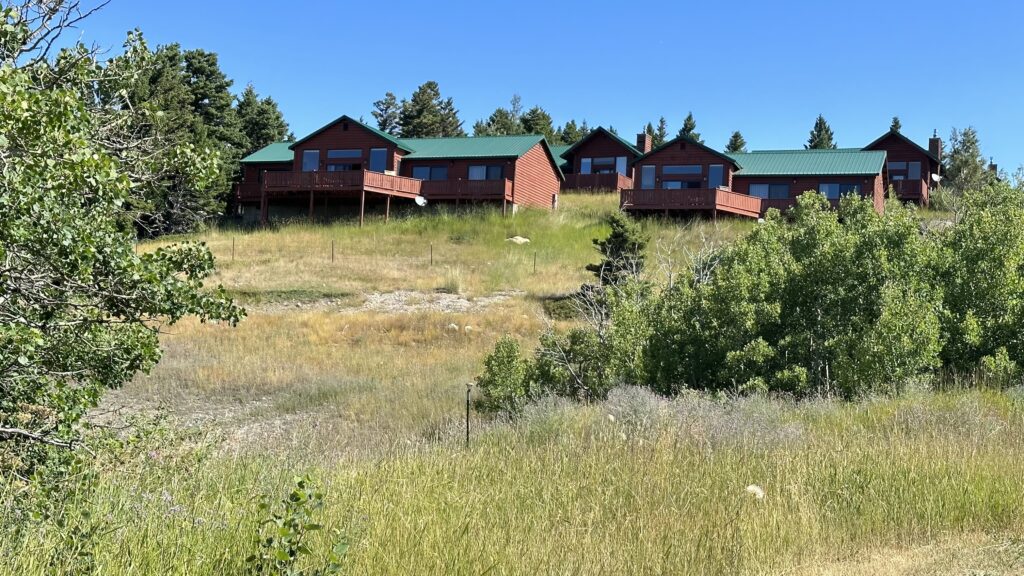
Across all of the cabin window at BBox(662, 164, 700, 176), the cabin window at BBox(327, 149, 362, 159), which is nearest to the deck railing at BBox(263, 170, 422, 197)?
the cabin window at BBox(327, 149, 362, 159)

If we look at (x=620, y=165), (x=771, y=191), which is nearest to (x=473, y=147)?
(x=620, y=165)

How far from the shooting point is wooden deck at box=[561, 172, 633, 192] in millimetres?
50994

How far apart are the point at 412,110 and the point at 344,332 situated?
185ft

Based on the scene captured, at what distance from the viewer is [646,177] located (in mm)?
46438

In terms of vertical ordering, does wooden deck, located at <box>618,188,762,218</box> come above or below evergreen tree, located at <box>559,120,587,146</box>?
below

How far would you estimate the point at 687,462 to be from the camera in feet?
22.2

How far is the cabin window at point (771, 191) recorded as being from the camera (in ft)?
144

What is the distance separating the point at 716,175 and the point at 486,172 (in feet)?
41.3

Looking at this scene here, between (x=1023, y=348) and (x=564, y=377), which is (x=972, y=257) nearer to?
(x=1023, y=348)

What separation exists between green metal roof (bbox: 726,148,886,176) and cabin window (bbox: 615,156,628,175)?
7.53 m

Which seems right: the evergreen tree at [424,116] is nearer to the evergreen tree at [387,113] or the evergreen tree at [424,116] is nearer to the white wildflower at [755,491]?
the evergreen tree at [387,113]

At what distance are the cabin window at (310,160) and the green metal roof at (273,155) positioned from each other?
8.04 feet

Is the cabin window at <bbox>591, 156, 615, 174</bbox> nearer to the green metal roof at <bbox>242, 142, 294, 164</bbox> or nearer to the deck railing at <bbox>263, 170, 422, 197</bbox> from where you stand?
the deck railing at <bbox>263, 170, 422, 197</bbox>

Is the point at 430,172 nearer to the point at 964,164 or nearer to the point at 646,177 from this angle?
the point at 646,177
